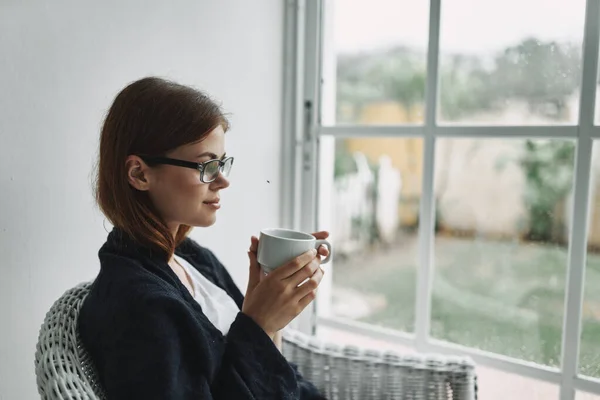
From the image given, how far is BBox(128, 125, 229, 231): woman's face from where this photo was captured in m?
0.96

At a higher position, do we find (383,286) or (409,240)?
(409,240)

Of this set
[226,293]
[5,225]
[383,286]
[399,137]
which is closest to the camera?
[5,225]

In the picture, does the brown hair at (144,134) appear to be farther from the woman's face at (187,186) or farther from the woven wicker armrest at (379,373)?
the woven wicker armrest at (379,373)

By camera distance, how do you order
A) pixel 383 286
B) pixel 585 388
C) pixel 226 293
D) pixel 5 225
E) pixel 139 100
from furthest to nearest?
1. pixel 383 286
2. pixel 585 388
3. pixel 226 293
4. pixel 5 225
5. pixel 139 100

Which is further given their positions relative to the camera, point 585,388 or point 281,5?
point 281,5

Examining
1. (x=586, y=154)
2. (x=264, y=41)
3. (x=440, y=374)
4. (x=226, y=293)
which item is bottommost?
(x=440, y=374)

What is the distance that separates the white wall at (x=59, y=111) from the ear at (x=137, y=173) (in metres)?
0.29

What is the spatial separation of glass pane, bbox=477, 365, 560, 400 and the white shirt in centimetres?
82

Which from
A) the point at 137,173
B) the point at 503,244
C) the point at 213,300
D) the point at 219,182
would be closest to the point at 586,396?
the point at 503,244

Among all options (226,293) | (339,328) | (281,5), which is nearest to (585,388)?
(339,328)

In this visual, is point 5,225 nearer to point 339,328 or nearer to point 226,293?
point 226,293

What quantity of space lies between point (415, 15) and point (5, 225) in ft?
4.02

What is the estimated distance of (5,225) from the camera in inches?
41.9

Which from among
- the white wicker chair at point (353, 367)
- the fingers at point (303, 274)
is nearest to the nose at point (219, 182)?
the fingers at point (303, 274)
